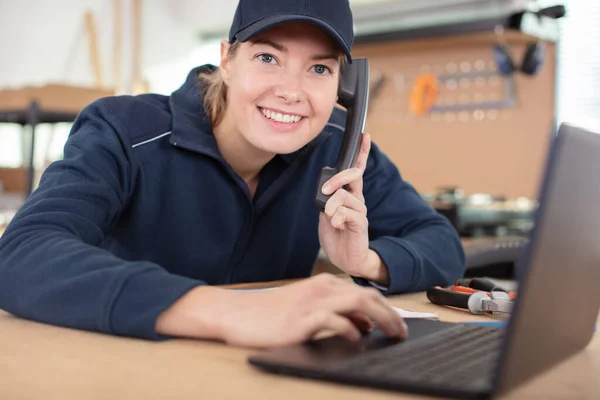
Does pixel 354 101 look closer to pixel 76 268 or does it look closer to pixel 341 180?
pixel 341 180

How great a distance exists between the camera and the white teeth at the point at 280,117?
1.20 metres

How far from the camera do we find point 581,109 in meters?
3.40

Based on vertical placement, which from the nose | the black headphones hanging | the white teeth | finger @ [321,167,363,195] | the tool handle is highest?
the black headphones hanging

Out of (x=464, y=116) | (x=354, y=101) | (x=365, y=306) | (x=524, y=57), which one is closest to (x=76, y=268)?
(x=365, y=306)

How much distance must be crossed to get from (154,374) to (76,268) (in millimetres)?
218

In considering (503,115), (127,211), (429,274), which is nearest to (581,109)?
(503,115)

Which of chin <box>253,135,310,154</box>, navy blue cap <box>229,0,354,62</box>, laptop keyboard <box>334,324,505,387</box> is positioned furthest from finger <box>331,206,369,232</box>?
laptop keyboard <box>334,324,505,387</box>

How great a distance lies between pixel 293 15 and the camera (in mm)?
1019

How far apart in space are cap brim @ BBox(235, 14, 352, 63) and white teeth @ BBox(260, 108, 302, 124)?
16 centimetres

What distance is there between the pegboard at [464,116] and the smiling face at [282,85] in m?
2.27

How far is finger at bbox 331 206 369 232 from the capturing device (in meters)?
1.13

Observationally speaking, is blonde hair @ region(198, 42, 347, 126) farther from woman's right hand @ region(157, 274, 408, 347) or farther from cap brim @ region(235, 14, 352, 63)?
woman's right hand @ region(157, 274, 408, 347)

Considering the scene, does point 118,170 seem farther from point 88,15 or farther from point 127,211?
point 88,15

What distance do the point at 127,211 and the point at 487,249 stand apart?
2.77 feet
